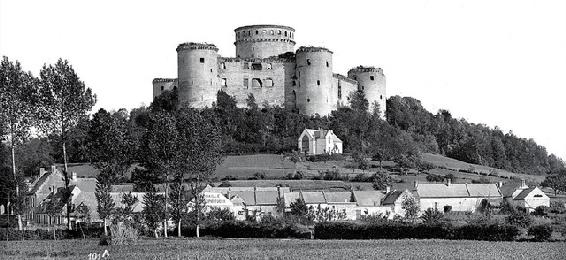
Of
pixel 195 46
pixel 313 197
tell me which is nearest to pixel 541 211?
pixel 313 197

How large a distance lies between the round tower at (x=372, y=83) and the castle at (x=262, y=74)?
239 inches

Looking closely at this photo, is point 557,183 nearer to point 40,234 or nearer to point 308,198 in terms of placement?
point 308,198

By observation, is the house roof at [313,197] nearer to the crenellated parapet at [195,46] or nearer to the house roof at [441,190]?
the house roof at [441,190]

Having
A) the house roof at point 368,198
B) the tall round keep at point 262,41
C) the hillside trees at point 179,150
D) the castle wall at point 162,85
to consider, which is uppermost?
the tall round keep at point 262,41

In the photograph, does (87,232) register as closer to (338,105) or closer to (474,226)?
(474,226)

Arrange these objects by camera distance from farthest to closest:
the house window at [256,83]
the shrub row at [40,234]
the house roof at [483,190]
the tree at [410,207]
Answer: the house window at [256,83] < the house roof at [483,190] < the tree at [410,207] < the shrub row at [40,234]

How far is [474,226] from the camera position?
43000 mm

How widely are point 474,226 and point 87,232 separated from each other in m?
22.2

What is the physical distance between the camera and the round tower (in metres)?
127

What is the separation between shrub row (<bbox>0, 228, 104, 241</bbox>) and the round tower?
80.7 m

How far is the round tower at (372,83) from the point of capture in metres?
127

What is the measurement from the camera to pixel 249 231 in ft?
165

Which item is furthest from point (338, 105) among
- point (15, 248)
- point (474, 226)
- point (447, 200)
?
point (15, 248)

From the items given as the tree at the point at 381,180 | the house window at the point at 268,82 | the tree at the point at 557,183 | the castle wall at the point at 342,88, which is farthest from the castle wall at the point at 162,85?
the tree at the point at 557,183
